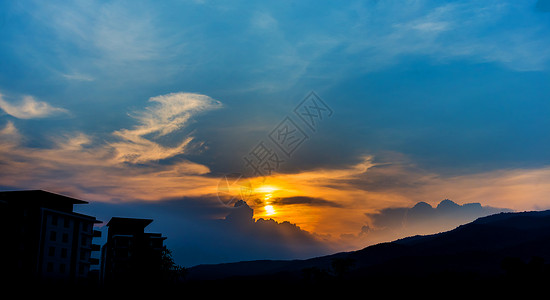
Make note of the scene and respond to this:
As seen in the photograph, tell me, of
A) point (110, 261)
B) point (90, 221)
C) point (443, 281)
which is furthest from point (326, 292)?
point (90, 221)

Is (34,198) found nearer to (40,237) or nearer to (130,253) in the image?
(40,237)

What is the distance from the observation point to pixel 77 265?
7850 centimetres

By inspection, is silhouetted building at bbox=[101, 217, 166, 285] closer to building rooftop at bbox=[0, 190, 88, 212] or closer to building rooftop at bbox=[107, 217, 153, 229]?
building rooftop at bbox=[107, 217, 153, 229]

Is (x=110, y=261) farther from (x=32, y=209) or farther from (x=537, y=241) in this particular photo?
(x=537, y=241)

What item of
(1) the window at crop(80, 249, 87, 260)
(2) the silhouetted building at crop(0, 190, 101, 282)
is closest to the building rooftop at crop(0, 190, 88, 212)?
(2) the silhouetted building at crop(0, 190, 101, 282)

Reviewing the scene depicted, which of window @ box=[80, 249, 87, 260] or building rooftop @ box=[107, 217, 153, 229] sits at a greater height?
building rooftop @ box=[107, 217, 153, 229]

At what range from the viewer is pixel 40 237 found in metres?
70.8

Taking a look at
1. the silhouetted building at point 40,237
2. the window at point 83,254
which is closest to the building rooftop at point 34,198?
the silhouetted building at point 40,237

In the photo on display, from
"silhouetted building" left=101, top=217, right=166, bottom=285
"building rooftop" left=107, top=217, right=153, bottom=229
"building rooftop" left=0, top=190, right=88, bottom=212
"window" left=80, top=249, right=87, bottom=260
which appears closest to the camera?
"building rooftop" left=0, top=190, right=88, bottom=212

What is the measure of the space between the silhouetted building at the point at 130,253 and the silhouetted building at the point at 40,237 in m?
11.0

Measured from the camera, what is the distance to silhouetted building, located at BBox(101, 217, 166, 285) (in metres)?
90.9

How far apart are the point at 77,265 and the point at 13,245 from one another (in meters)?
12.9

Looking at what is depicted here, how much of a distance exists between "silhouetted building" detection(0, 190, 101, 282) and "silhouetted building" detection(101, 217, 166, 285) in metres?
11.0

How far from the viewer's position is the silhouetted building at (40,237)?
2685 inches
